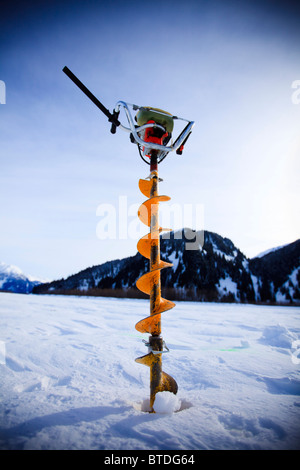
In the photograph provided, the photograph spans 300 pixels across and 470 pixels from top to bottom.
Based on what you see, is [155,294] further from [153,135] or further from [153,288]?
[153,135]

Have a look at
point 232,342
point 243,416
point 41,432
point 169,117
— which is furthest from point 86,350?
point 169,117

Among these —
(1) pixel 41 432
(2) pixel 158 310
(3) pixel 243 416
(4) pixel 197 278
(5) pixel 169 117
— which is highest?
(5) pixel 169 117

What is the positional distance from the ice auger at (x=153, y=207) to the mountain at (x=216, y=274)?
3818 cm

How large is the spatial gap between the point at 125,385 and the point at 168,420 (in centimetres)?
124

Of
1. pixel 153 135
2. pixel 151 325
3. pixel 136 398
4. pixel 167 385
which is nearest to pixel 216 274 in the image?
pixel 136 398


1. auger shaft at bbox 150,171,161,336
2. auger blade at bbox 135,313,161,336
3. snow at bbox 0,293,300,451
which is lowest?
snow at bbox 0,293,300,451

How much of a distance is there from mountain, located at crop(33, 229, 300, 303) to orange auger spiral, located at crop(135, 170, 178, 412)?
38.1 m

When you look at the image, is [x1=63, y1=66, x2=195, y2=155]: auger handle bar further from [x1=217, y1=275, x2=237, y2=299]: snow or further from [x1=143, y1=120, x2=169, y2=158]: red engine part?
[x1=217, y1=275, x2=237, y2=299]: snow

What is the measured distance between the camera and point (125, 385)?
2.71m

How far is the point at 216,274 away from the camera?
58.4m

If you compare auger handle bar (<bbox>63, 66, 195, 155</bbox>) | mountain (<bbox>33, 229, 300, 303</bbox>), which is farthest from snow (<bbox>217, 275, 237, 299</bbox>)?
auger handle bar (<bbox>63, 66, 195, 155</bbox>)

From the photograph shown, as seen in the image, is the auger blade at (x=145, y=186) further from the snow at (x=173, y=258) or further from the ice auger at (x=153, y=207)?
the snow at (x=173, y=258)

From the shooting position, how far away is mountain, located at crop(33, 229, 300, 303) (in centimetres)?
4706
